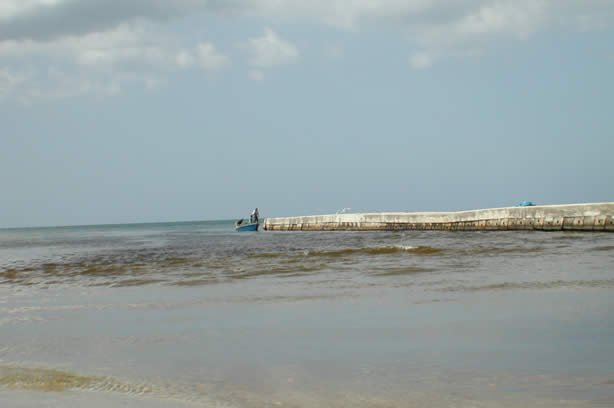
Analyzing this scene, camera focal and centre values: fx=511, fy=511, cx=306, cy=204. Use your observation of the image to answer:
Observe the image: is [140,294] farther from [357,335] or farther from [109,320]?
[357,335]

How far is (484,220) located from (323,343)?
27.7 metres

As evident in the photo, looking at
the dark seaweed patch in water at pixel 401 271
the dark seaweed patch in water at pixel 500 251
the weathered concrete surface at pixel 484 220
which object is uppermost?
the weathered concrete surface at pixel 484 220

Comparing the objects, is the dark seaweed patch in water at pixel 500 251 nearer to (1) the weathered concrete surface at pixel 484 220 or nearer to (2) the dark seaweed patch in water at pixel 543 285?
(2) the dark seaweed patch in water at pixel 543 285

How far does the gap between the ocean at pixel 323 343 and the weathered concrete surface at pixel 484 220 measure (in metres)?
16.4

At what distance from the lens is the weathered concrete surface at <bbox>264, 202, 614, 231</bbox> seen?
74.0 feet

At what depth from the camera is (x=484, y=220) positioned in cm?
2973

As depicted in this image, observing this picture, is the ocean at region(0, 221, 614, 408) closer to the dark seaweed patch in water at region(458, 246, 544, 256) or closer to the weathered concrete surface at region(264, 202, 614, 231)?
the dark seaweed patch in water at region(458, 246, 544, 256)

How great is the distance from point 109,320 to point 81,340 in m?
0.96

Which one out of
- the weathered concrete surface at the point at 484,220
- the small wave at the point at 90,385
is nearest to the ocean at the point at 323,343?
the small wave at the point at 90,385

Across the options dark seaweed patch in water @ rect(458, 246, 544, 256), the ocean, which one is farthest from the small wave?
dark seaweed patch in water @ rect(458, 246, 544, 256)

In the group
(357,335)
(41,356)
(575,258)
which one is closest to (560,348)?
(357,335)

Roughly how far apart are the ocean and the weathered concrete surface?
16369 mm

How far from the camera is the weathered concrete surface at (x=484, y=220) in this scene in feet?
74.0

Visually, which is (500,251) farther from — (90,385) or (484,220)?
(484,220)
